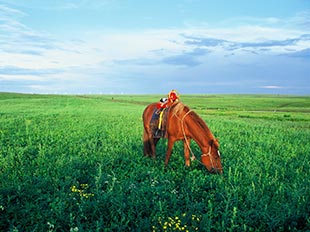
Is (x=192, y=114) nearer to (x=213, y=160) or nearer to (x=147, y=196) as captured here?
(x=213, y=160)

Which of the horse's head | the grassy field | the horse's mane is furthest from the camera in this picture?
the horse's mane

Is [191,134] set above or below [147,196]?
above

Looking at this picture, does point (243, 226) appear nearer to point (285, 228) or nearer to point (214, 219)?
point (214, 219)

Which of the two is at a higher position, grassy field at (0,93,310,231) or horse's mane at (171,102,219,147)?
horse's mane at (171,102,219,147)

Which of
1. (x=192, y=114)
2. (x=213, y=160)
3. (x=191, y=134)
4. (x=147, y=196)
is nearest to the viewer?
(x=147, y=196)

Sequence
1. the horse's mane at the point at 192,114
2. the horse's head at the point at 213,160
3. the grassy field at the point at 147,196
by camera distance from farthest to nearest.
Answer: the horse's mane at the point at 192,114
the horse's head at the point at 213,160
the grassy field at the point at 147,196

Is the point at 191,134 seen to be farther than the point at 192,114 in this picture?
No

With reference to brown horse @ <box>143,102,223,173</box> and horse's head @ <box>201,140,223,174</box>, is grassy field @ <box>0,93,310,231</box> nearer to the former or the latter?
horse's head @ <box>201,140,223,174</box>

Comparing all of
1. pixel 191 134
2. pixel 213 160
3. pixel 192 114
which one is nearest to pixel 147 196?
pixel 213 160

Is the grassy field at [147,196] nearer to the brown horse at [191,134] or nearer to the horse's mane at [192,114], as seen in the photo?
the brown horse at [191,134]

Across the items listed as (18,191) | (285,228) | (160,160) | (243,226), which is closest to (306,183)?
(285,228)

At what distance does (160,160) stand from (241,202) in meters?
4.17

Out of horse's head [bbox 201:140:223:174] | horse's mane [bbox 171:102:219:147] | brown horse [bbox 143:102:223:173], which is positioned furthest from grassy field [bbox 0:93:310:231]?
horse's mane [bbox 171:102:219:147]

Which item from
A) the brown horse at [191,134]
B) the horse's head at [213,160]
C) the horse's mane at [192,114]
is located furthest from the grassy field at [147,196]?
the horse's mane at [192,114]
